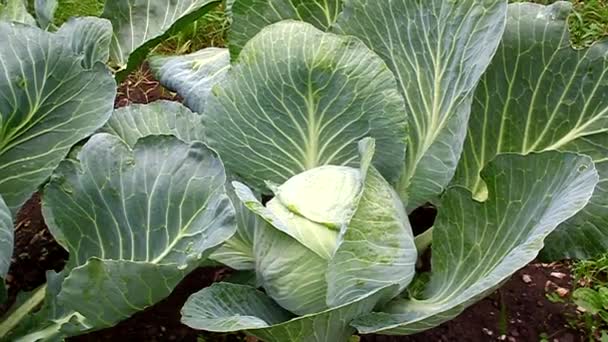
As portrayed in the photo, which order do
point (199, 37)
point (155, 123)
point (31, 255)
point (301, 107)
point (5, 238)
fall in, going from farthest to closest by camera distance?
point (199, 37) < point (31, 255) < point (155, 123) < point (301, 107) < point (5, 238)

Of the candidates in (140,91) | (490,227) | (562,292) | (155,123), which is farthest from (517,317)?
(140,91)

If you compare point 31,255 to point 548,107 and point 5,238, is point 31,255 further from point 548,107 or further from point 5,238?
point 548,107

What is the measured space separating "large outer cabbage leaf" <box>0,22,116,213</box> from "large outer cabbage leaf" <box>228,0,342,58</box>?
25 cm

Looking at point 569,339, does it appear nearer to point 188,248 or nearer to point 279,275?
point 279,275

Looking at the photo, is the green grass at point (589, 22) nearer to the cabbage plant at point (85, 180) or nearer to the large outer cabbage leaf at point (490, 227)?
the large outer cabbage leaf at point (490, 227)

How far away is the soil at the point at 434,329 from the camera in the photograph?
1610mm

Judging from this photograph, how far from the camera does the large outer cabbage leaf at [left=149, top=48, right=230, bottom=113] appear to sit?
1644 mm

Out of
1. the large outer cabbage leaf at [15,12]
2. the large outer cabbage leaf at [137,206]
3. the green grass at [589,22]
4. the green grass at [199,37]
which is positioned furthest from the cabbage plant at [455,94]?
the green grass at [589,22]

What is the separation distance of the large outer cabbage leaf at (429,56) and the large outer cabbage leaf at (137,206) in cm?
33

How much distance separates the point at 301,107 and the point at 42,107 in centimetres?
41

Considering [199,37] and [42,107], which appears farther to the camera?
[199,37]

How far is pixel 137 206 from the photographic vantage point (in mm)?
1312

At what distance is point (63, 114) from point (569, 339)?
3.14 ft

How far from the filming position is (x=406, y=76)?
4.80ft
